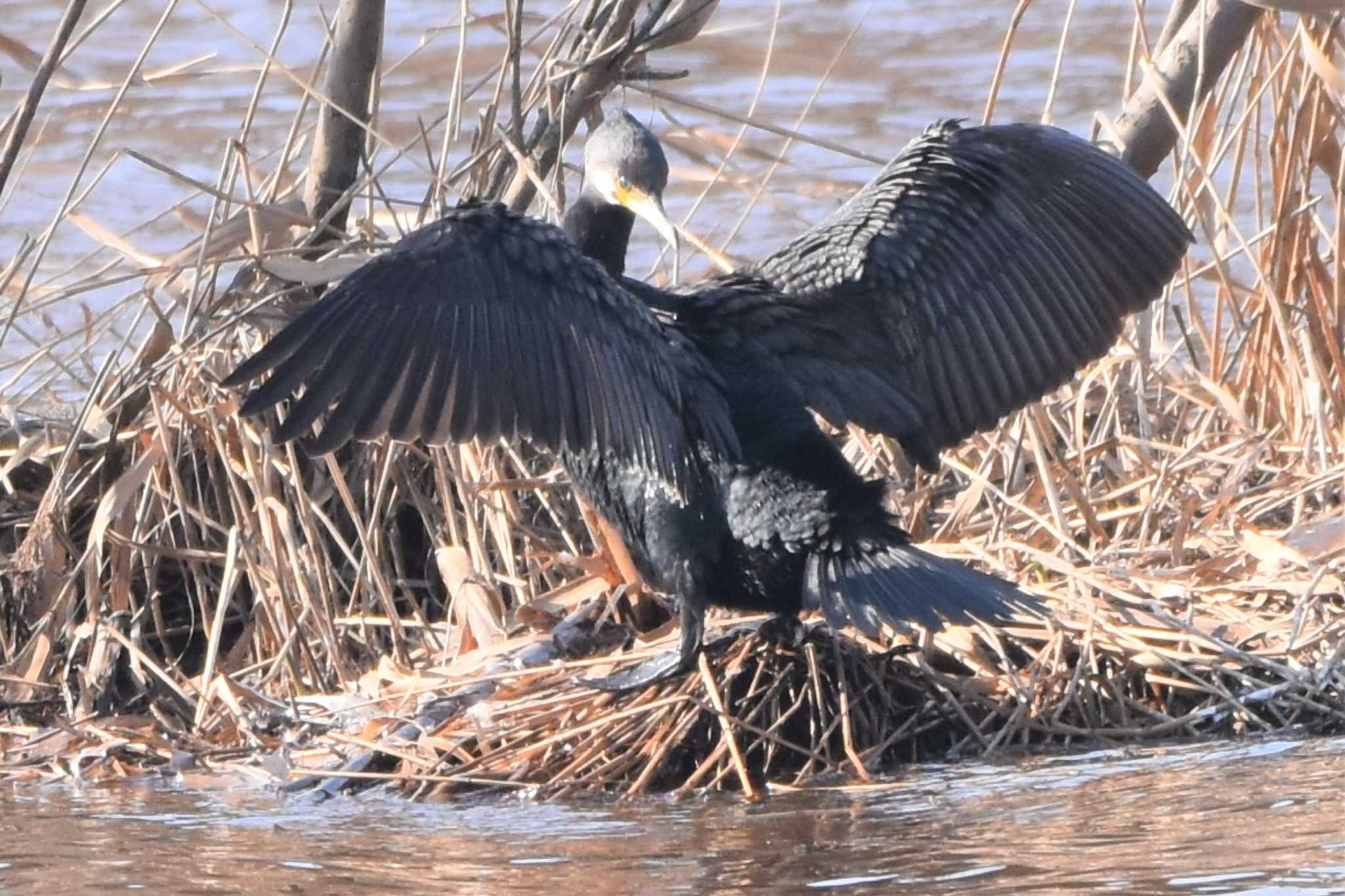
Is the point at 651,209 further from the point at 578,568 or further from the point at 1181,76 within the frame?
the point at 1181,76

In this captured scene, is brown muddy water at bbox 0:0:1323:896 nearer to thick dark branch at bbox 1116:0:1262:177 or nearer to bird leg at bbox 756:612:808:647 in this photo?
bird leg at bbox 756:612:808:647

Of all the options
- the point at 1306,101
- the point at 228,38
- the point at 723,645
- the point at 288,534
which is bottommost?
the point at 723,645

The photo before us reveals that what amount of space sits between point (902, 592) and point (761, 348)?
2.05ft

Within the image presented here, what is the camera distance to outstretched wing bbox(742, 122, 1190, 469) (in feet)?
13.7

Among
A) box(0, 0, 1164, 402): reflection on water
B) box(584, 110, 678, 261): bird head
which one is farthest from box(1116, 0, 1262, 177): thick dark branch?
box(0, 0, 1164, 402): reflection on water

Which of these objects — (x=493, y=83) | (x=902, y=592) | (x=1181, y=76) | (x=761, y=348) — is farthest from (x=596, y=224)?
(x=493, y=83)

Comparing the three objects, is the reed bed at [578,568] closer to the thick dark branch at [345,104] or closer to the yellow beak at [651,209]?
the thick dark branch at [345,104]

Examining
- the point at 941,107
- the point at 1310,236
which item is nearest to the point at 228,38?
the point at 941,107

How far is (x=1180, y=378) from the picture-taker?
532cm

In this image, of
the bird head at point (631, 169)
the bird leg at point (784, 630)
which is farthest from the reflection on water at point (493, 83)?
the bird leg at point (784, 630)

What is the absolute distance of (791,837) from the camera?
339 centimetres

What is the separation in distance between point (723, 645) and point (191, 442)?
133cm

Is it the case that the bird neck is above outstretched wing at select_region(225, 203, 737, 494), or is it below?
above

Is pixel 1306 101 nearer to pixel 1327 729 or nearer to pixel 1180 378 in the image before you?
pixel 1180 378
